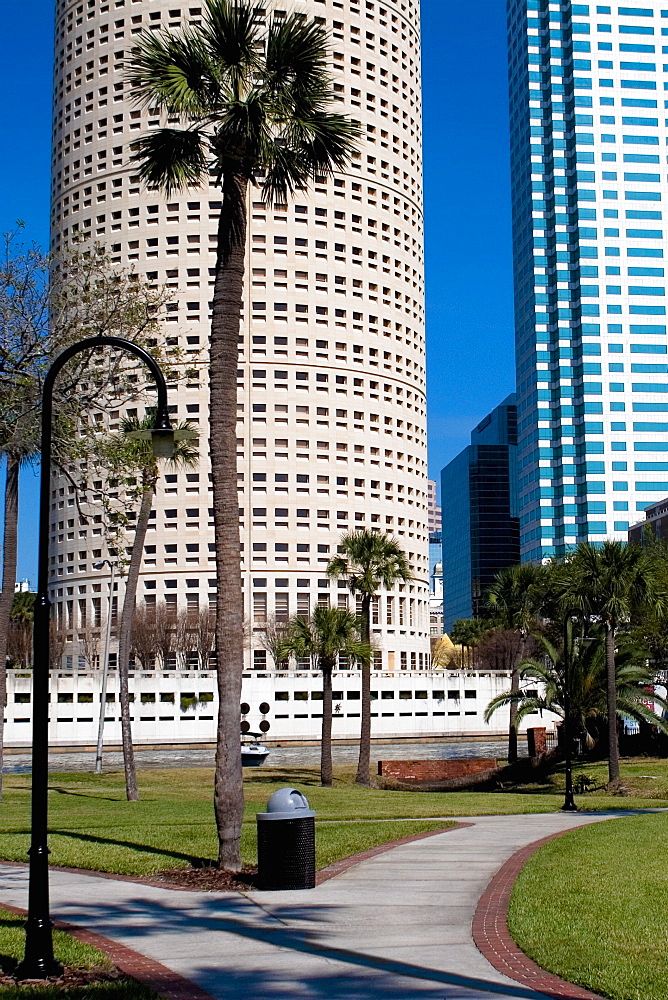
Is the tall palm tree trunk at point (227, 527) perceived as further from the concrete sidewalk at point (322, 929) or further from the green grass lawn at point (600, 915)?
the green grass lawn at point (600, 915)

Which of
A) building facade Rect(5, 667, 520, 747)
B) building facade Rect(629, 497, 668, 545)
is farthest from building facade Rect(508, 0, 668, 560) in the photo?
building facade Rect(5, 667, 520, 747)

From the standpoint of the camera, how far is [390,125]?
134500 millimetres

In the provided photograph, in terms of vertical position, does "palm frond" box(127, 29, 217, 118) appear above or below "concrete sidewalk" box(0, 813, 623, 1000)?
above

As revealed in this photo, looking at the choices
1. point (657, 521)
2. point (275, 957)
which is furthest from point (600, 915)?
point (657, 521)

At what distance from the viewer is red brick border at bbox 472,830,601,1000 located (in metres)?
10.1

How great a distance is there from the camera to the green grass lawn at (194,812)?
776 inches

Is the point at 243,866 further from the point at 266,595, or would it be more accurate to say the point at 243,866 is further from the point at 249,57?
the point at 266,595

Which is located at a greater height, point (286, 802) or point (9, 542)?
point (9, 542)

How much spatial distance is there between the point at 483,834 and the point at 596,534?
139 m

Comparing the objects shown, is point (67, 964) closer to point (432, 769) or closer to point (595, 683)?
point (595, 683)

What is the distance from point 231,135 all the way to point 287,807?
37.2 feet

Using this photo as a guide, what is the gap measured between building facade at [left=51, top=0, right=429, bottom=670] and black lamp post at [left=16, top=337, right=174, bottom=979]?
104 meters

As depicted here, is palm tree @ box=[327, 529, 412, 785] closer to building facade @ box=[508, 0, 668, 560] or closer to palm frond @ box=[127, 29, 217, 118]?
palm frond @ box=[127, 29, 217, 118]

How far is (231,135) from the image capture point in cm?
1980
